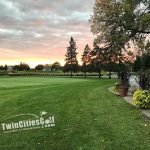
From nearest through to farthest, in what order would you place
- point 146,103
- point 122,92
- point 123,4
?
point 146,103 < point 122,92 < point 123,4

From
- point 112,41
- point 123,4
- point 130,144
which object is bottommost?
point 130,144

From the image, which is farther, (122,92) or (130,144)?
(122,92)

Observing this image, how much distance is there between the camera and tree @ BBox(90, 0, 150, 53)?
29.1 metres

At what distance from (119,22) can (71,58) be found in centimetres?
8291

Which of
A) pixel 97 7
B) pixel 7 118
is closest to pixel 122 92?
pixel 97 7

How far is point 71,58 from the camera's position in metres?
113

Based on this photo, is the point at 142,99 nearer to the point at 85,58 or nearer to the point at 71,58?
the point at 85,58

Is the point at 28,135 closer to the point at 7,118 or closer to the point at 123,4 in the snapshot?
the point at 7,118

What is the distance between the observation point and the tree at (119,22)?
29.1 metres

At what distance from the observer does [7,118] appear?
45.5 ft

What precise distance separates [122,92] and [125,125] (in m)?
11.7
